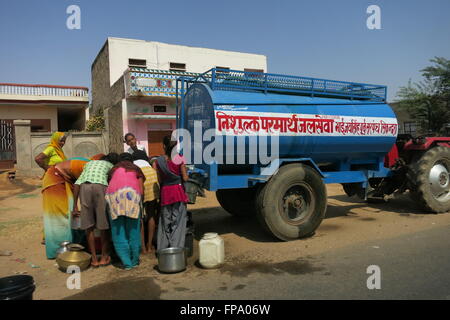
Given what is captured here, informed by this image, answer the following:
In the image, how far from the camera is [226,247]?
16.8 ft

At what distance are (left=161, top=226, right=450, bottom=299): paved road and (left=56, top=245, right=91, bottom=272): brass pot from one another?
4.51 feet

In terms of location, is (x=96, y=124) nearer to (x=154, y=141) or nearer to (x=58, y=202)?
(x=154, y=141)

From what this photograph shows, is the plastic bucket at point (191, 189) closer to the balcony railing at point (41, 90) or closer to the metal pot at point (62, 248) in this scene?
the metal pot at point (62, 248)

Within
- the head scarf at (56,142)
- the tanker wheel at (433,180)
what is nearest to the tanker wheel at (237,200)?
the head scarf at (56,142)

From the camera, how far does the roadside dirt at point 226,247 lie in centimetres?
375

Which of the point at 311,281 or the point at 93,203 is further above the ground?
the point at 93,203

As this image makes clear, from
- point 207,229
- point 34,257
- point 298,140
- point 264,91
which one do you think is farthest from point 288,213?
point 34,257

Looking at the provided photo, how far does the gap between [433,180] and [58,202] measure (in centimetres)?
689

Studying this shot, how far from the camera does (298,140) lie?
5.44 m

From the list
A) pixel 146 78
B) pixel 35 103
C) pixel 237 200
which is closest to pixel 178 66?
pixel 146 78

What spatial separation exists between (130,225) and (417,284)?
3362mm
